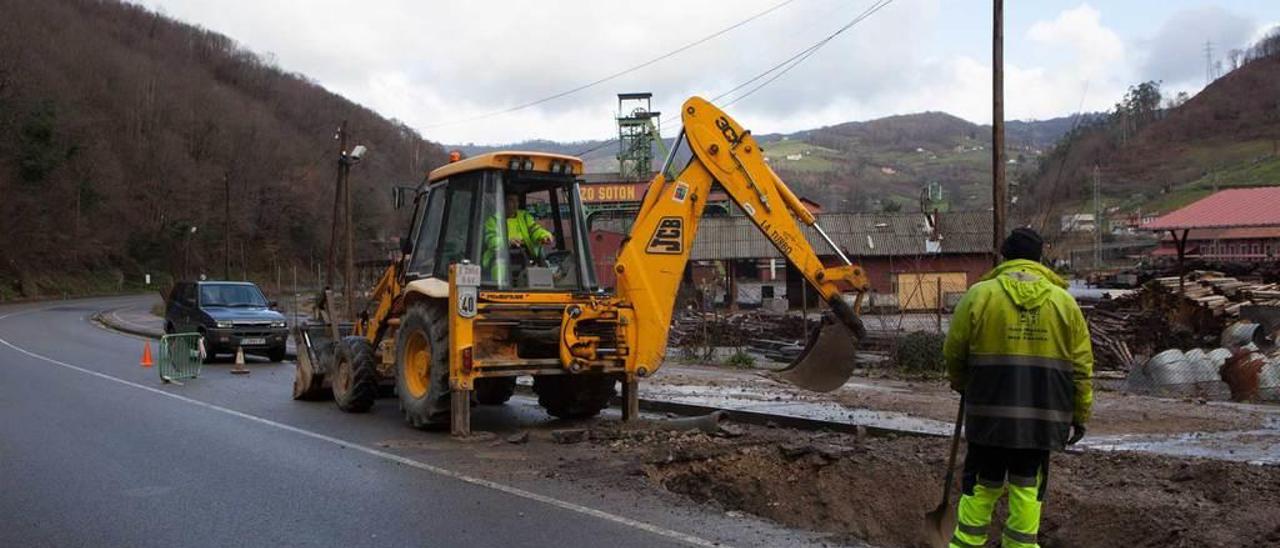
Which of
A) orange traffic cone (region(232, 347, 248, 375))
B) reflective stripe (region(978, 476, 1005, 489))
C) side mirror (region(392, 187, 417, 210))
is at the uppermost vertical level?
side mirror (region(392, 187, 417, 210))

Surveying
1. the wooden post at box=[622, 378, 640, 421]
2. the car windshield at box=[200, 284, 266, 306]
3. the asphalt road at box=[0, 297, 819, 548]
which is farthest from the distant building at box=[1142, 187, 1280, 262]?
the asphalt road at box=[0, 297, 819, 548]

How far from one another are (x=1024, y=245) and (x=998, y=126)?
1064cm

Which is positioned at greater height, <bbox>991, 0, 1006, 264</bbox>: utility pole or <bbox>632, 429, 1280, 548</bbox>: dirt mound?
<bbox>991, 0, 1006, 264</bbox>: utility pole

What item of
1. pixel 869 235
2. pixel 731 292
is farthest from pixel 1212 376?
pixel 869 235

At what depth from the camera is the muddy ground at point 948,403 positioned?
33.9 ft

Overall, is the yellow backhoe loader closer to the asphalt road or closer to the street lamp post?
the asphalt road

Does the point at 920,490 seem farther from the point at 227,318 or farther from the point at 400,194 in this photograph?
the point at 227,318

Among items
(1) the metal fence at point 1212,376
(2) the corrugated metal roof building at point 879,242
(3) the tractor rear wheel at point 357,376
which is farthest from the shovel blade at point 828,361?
(2) the corrugated metal roof building at point 879,242

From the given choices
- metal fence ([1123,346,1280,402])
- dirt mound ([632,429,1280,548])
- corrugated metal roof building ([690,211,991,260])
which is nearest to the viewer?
dirt mound ([632,429,1280,548])

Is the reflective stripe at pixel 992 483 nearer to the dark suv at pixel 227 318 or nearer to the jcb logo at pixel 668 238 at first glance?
the jcb logo at pixel 668 238

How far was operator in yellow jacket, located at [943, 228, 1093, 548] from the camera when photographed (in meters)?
4.55

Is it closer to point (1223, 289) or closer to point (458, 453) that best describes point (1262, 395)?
point (458, 453)

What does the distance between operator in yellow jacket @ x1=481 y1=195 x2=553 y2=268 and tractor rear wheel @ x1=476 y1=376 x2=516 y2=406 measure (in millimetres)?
2006

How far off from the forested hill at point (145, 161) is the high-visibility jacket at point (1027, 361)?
196 feet
